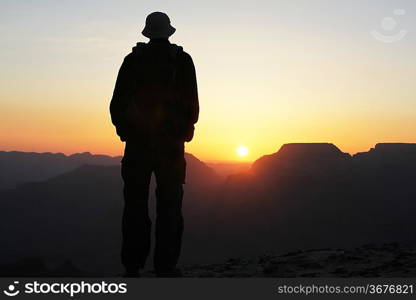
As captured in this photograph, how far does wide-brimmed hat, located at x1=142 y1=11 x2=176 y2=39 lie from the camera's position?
25.0 feet

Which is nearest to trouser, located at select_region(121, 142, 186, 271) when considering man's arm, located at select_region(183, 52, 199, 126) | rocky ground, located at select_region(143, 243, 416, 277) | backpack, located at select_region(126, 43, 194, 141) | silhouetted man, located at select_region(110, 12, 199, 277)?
silhouetted man, located at select_region(110, 12, 199, 277)

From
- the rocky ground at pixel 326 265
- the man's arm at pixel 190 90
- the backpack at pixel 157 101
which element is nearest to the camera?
the backpack at pixel 157 101

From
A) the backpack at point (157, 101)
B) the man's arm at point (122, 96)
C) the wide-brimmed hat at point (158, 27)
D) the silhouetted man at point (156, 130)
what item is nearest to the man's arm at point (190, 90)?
A: the silhouetted man at point (156, 130)

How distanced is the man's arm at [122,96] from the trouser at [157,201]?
10.2 inches

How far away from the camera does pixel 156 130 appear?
7.47m

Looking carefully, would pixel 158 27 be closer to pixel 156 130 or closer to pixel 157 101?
pixel 157 101

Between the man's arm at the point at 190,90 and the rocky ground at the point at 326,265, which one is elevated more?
the man's arm at the point at 190,90

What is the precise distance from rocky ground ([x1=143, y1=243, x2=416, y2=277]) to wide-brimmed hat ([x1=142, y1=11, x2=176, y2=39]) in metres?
4.05

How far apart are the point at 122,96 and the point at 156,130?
29.8 inches

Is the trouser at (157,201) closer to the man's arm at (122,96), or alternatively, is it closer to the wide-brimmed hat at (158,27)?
the man's arm at (122,96)

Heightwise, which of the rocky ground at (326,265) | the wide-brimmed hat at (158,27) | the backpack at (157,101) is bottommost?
the rocky ground at (326,265)

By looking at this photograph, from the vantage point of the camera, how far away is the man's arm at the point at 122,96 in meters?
7.60

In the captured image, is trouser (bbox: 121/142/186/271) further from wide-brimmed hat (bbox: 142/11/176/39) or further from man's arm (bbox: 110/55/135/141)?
wide-brimmed hat (bbox: 142/11/176/39)

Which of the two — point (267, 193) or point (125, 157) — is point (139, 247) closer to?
point (125, 157)
